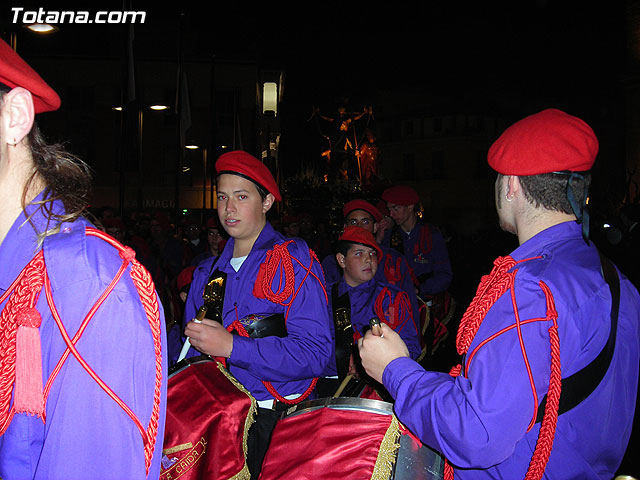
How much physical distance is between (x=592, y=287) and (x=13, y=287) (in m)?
1.64

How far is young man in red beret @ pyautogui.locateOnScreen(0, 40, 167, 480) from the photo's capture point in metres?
1.14

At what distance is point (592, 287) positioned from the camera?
1.83m

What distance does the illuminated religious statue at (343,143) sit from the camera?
21.0 meters

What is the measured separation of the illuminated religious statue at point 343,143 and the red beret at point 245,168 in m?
17.2

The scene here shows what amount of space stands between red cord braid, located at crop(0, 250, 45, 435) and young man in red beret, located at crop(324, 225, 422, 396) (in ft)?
12.8

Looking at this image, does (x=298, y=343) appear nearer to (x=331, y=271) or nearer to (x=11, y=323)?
(x=11, y=323)

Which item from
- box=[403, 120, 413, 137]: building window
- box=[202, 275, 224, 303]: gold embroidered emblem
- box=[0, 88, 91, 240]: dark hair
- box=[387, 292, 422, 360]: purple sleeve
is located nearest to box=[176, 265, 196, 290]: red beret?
box=[387, 292, 422, 360]: purple sleeve

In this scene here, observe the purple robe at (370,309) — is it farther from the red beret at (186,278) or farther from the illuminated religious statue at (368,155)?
the illuminated religious statue at (368,155)

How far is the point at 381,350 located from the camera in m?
2.09

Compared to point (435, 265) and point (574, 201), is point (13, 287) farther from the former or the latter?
point (435, 265)

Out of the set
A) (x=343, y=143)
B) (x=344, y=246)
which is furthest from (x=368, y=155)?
(x=344, y=246)

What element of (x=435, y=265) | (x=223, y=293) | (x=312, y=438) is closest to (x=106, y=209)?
(x=435, y=265)

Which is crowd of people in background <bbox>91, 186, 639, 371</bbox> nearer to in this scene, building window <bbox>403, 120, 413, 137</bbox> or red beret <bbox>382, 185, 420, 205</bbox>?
red beret <bbox>382, 185, 420, 205</bbox>

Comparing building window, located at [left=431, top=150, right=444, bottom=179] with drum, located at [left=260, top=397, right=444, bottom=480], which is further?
building window, located at [left=431, top=150, right=444, bottom=179]
